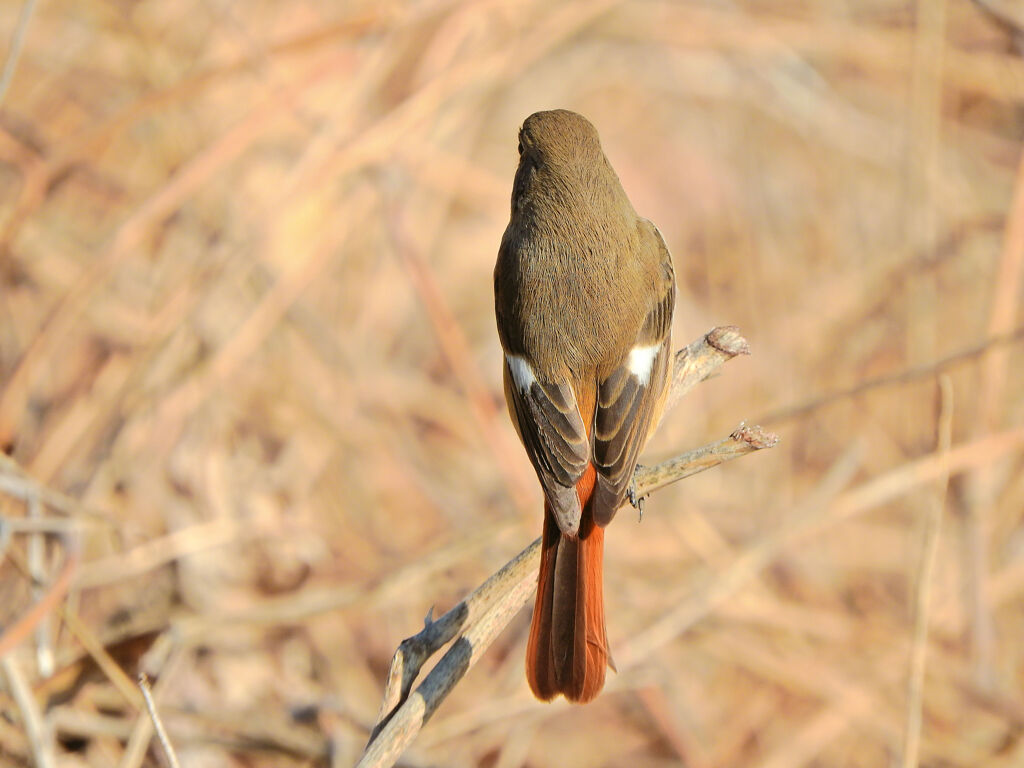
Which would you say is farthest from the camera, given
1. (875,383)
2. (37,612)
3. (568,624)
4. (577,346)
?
(875,383)

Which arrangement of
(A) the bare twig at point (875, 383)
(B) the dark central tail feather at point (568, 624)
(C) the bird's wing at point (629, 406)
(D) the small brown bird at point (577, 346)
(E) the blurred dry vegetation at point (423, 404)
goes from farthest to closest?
1. (E) the blurred dry vegetation at point (423, 404)
2. (A) the bare twig at point (875, 383)
3. (C) the bird's wing at point (629, 406)
4. (D) the small brown bird at point (577, 346)
5. (B) the dark central tail feather at point (568, 624)

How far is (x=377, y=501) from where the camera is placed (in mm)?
5148

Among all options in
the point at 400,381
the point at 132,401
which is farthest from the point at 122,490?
the point at 400,381

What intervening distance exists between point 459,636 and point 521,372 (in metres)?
0.92

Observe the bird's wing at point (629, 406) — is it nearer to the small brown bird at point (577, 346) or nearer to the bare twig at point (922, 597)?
the small brown bird at point (577, 346)

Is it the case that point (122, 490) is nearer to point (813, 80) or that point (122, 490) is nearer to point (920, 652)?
point (920, 652)

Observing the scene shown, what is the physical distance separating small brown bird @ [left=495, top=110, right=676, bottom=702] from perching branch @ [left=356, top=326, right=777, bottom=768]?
0.10 metres

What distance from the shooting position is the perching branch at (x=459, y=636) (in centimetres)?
197

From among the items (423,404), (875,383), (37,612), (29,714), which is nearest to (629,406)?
(875,383)

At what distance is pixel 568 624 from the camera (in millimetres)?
2398

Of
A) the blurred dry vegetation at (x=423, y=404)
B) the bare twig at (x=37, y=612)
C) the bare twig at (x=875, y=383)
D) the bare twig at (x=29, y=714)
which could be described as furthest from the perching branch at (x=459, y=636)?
the bare twig at (x=29, y=714)

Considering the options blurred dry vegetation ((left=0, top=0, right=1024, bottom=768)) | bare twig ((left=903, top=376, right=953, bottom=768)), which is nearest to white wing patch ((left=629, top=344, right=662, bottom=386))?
blurred dry vegetation ((left=0, top=0, right=1024, bottom=768))

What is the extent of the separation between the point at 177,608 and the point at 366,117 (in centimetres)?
240

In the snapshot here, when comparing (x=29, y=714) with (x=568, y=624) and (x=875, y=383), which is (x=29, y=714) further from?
(x=875, y=383)
